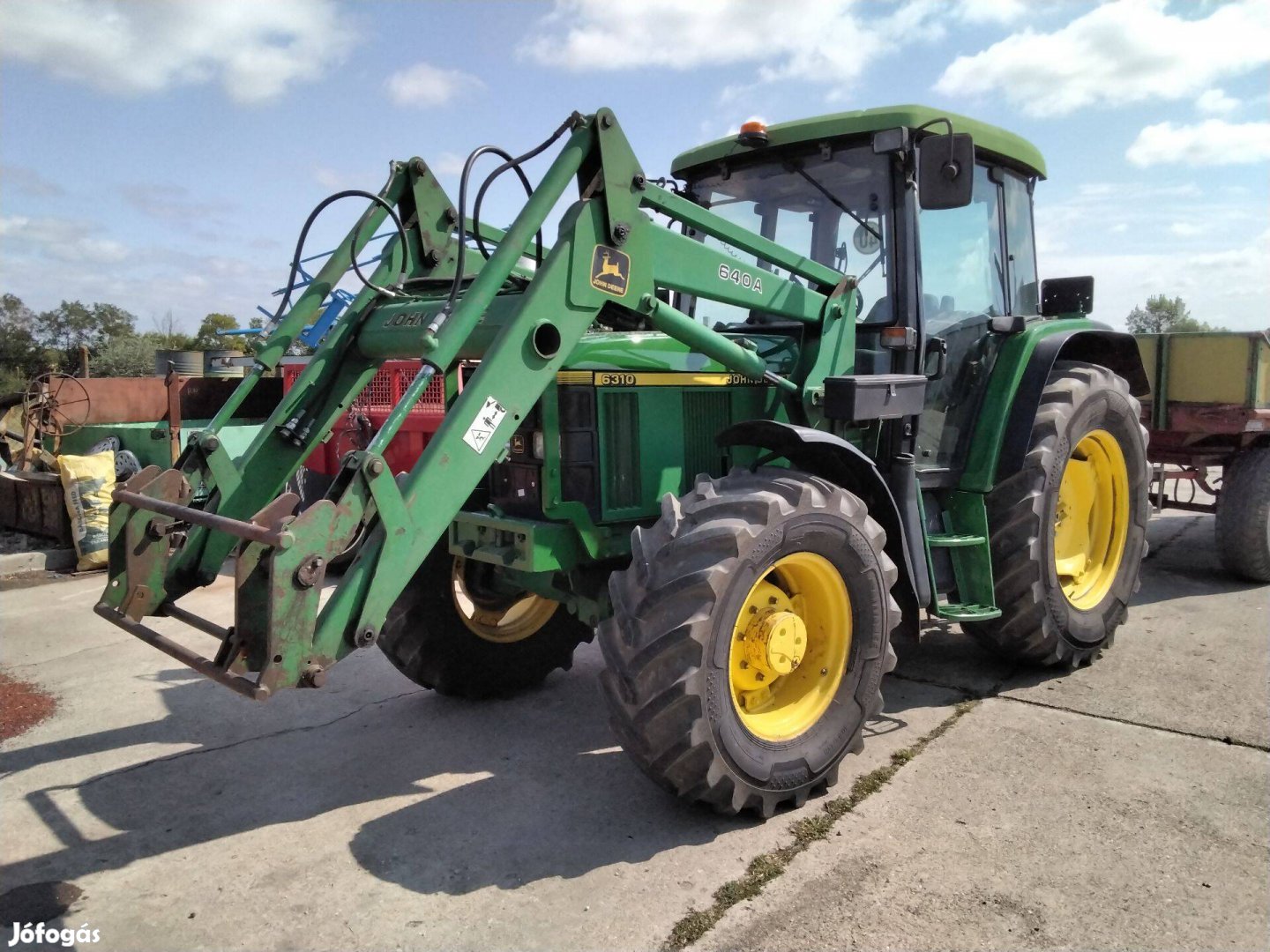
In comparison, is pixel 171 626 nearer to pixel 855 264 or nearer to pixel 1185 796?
pixel 855 264

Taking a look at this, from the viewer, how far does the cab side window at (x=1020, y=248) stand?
4883 mm

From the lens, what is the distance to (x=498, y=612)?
14.7 feet

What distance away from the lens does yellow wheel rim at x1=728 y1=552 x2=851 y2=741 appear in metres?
3.29

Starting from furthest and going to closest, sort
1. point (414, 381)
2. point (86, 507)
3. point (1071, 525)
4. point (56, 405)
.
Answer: point (56, 405) → point (86, 507) → point (1071, 525) → point (414, 381)

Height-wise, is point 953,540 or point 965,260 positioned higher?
point 965,260

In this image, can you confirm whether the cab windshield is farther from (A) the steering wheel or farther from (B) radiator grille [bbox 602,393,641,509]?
(A) the steering wheel

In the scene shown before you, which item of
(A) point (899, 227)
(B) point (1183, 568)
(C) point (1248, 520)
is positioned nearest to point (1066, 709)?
(A) point (899, 227)

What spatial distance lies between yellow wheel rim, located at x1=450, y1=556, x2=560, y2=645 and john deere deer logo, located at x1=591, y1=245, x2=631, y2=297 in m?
1.60

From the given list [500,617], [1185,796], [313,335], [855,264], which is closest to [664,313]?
[855,264]

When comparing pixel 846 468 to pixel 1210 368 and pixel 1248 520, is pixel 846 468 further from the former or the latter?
pixel 1210 368

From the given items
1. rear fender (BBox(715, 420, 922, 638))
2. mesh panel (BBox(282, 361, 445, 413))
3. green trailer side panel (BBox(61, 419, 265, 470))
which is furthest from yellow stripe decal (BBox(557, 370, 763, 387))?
green trailer side panel (BBox(61, 419, 265, 470))

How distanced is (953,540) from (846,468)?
815 mm

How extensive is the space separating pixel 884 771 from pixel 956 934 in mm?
1029

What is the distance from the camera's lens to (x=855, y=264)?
4246 millimetres
